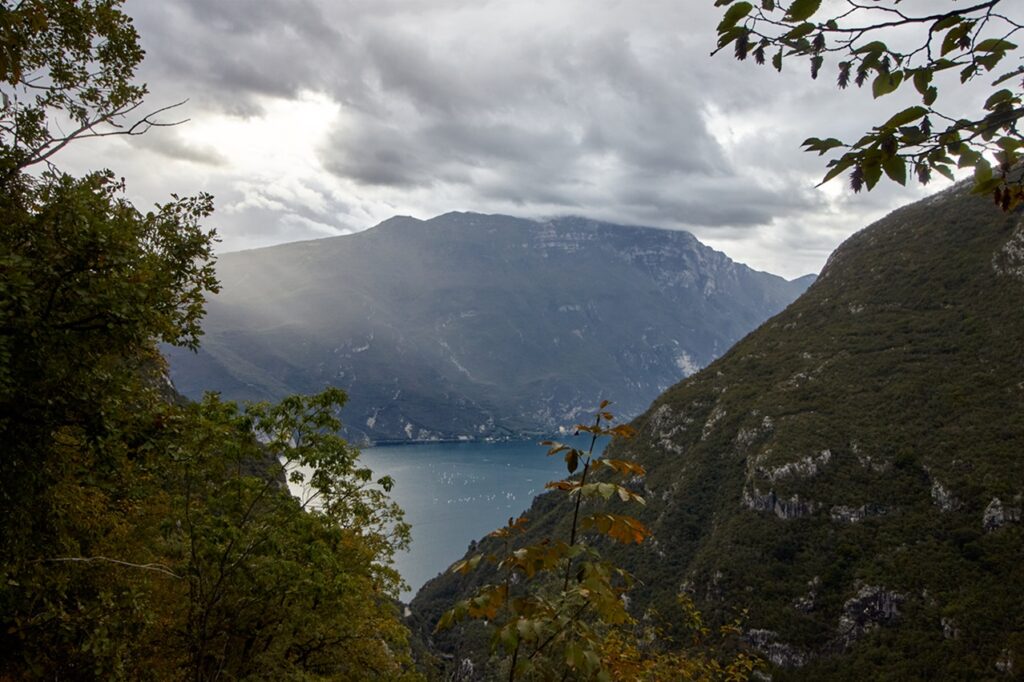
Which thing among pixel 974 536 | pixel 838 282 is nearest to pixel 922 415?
pixel 974 536

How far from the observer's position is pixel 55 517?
6617 millimetres

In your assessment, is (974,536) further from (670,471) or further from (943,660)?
(670,471)

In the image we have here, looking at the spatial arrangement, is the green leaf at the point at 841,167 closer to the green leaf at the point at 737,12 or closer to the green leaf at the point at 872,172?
the green leaf at the point at 872,172

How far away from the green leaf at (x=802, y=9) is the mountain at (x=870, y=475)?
2518 inches

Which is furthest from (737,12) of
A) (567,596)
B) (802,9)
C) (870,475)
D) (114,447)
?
(870,475)

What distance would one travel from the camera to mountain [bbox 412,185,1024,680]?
6475 cm

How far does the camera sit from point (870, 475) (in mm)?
85688

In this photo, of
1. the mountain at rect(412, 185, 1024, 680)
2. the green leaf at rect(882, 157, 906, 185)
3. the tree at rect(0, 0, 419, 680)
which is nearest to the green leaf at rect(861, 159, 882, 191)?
the green leaf at rect(882, 157, 906, 185)

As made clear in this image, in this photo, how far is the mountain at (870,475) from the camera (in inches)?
2549

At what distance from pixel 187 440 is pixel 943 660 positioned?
71744mm

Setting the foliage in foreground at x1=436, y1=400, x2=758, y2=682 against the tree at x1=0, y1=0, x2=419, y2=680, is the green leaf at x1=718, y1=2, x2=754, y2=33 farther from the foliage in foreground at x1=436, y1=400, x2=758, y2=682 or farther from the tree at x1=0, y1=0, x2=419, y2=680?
the tree at x1=0, y1=0, x2=419, y2=680

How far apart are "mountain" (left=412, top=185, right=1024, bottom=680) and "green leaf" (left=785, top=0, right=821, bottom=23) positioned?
64.0 m

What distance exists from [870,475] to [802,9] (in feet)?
325

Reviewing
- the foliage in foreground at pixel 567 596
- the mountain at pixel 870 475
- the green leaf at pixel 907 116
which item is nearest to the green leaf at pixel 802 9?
the green leaf at pixel 907 116
